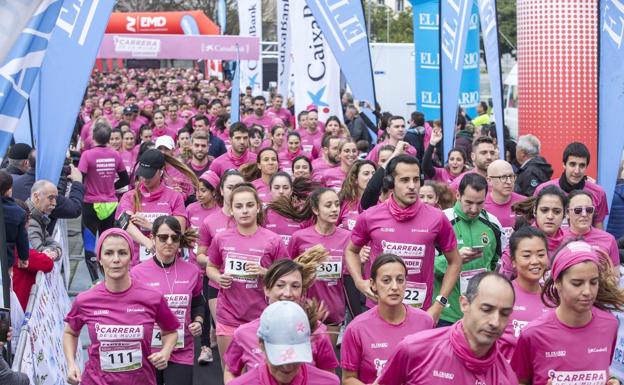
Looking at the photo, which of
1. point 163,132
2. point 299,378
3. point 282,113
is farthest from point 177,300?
point 282,113

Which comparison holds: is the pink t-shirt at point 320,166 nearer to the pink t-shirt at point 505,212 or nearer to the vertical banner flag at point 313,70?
the vertical banner flag at point 313,70

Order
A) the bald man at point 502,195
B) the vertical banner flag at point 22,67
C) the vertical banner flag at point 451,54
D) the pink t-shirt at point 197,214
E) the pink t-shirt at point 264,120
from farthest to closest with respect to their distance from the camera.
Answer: the pink t-shirt at point 264,120, the vertical banner flag at point 451,54, the pink t-shirt at point 197,214, the bald man at point 502,195, the vertical banner flag at point 22,67

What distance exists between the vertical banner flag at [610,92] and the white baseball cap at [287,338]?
564 centimetres

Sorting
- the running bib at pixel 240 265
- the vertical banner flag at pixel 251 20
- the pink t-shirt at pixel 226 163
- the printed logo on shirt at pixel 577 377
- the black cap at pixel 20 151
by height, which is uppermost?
the vertical banner flag at pixel 251 20

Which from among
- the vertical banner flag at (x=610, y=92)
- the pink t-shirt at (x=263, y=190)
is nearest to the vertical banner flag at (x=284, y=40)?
the pink t-shirt at (x=263, y=190)

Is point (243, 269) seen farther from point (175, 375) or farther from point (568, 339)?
point (568, 339)

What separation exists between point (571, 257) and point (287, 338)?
5.04 ft

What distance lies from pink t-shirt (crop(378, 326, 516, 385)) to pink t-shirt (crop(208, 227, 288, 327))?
2.93m

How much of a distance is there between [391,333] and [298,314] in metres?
1.45

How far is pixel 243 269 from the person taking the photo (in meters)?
7.69

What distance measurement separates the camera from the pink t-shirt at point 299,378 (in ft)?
15.1

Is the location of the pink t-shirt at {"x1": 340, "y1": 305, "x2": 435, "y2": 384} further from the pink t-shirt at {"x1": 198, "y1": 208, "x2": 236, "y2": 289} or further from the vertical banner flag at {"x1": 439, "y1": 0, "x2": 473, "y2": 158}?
the vertical banner flag at {"x1": 439, "y1": 0, "x2": 473, "y2": 158}

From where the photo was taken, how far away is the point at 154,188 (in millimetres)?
9562

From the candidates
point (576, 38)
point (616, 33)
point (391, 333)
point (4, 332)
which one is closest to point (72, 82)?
point (4, 332)
